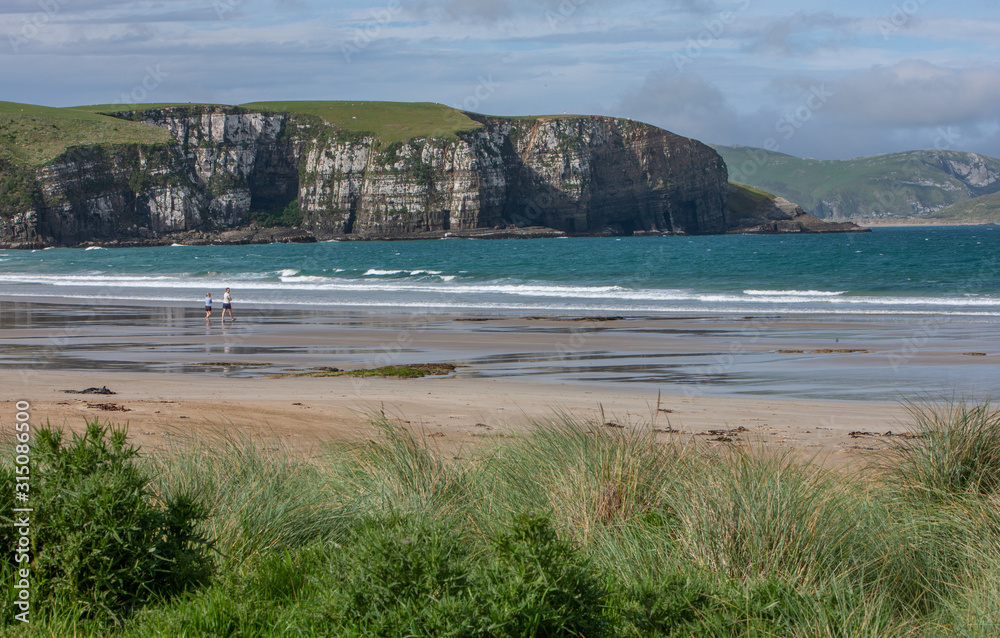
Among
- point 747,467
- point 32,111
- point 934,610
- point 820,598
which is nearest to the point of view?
point 820,598

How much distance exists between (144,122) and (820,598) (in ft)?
562

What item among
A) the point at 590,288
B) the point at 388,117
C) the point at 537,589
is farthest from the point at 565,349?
the point at 388,117

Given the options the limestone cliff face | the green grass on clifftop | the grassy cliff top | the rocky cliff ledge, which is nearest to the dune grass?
the rocky cliff ledge

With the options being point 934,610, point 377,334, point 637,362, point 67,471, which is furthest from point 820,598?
point 377,334

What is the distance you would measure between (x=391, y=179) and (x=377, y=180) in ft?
9.47

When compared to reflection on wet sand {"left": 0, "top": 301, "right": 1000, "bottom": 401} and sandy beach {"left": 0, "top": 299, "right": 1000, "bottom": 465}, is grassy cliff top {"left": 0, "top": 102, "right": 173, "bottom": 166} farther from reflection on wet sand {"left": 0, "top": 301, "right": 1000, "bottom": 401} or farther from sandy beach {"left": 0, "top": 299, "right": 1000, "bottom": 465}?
sandy beach {"left": 0, "top": 299, "right": 1000, "bottom": 465}

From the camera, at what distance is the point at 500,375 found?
47.7 feet

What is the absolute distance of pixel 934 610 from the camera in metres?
4.02

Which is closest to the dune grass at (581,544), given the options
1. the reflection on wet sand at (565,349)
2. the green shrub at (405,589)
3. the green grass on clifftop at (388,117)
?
the green shrub at (405,589)

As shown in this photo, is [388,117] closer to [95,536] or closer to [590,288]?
[590,288]

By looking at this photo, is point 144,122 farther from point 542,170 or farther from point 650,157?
point 650,157

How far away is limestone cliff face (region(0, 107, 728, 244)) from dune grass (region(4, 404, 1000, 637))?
139 meters

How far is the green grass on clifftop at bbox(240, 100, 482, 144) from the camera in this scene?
158625 millimetres

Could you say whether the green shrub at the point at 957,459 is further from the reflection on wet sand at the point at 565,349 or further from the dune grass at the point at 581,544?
the reflection on wet sand at the point at 565,349
